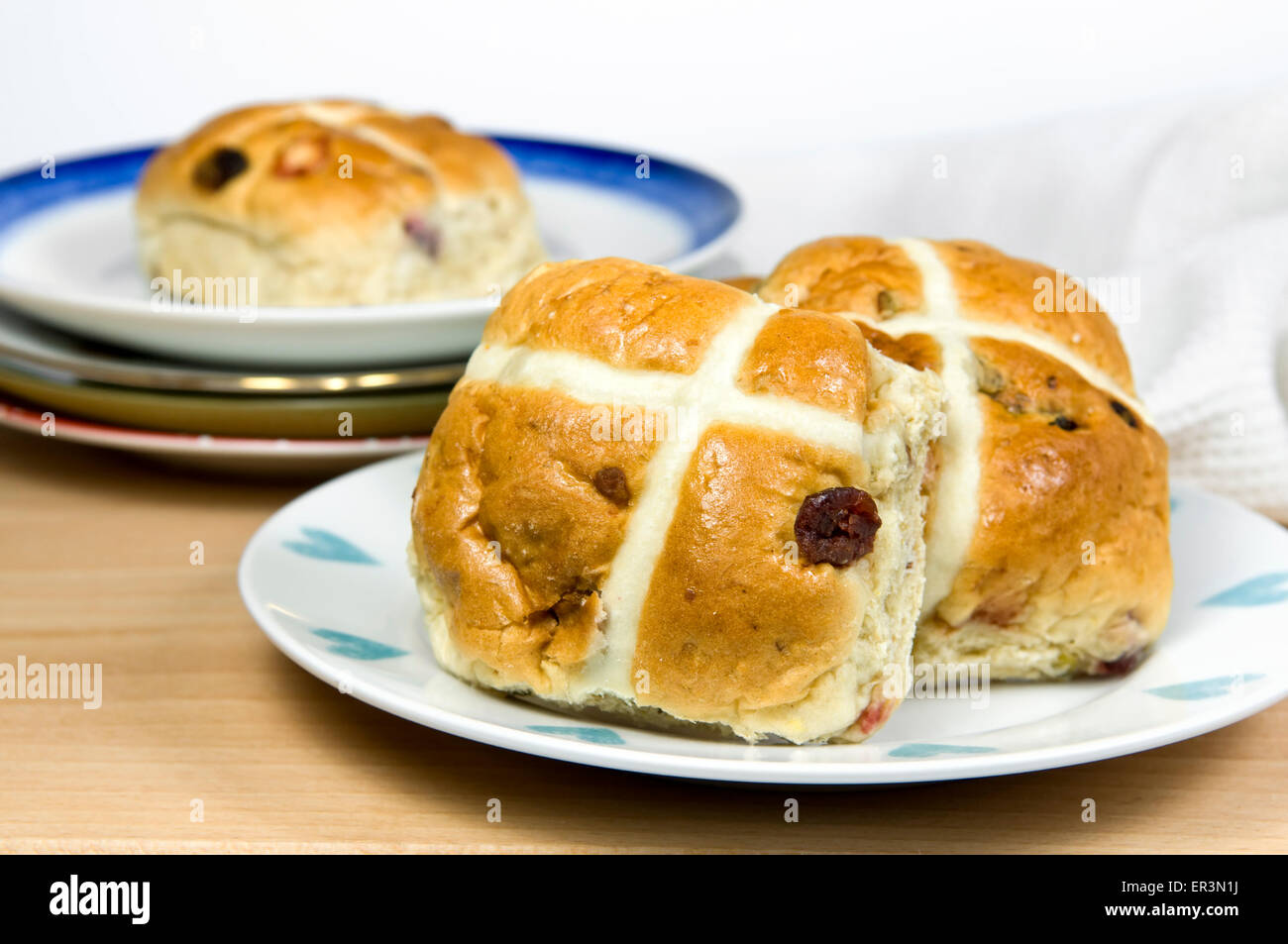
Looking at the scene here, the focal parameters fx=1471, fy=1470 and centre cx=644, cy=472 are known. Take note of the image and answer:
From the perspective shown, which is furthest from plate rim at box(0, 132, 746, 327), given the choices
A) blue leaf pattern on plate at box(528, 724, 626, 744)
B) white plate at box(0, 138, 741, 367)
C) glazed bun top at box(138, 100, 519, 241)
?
blue leaf pattern on plate at box(528, 724, 626, 744)

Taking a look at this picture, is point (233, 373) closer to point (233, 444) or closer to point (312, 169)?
point (233, 444)

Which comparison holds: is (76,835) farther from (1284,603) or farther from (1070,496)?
(1284,603)

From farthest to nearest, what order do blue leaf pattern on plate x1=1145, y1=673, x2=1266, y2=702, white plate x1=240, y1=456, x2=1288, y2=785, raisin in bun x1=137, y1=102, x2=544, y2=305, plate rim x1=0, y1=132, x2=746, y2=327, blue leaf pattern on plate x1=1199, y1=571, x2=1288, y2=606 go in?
raisin in bun x1=137, y1=102, x2=544, y2=305 < plate rim x1=0, y1=132, x2=746, y2=327 < blue leaf pattern on plate x1=1199, y1=571, x2=1288, y2=606 < blue leaf pattern on plate x1=1145, y1=673, x2=1266, y2=702 < white plate x1=240, y1=456, x2=1288, y2=785

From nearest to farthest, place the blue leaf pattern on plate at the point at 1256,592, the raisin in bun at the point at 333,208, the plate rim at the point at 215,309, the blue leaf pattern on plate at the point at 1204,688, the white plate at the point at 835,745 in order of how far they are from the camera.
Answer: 1. the white plate at the point at 835,745
2. the blue leaf pattern on plate at the point at 1204,688
3. the blue leaf pattern on plate at the point at 1256,592
4. the plate rim at the point at 215,309
5. the raisin in bun at the point at 333,208

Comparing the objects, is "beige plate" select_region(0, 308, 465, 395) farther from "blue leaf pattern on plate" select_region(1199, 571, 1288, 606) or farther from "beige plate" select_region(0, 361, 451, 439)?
"blue leaf pattern on plate" select_region(1199, 571, 1288, 606)

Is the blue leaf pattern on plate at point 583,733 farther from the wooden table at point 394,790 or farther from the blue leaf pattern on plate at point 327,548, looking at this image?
the blue leaf pattern on plate at point 327,548

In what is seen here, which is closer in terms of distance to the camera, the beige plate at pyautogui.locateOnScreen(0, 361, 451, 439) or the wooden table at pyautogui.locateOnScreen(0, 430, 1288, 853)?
the wooden table at pyautogui.locateOnScreen(0, 430, 1288, 853)

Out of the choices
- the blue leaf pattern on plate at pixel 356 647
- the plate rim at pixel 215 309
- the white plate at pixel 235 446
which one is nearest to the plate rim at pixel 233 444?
the white plate at pixel 235 446
